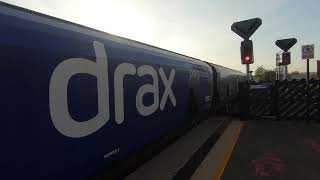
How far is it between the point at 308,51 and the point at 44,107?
51.3 feet

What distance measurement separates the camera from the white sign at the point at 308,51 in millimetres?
17812

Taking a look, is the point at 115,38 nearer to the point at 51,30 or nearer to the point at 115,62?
the point at 115,62

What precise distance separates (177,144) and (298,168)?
3.79 metres

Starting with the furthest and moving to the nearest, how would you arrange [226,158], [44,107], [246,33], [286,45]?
[286,45]
[246,33]
[226,158]
[44,107]

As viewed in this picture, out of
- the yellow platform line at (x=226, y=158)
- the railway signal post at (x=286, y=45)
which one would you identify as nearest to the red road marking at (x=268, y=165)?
the yellow platform line at (x=226, y=158)

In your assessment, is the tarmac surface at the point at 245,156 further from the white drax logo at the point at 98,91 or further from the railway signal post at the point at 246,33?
the railway signal post at the point at 246,33

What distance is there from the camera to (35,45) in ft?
15.1

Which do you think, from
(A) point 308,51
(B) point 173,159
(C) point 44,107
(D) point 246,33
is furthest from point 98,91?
(A) point 308,51

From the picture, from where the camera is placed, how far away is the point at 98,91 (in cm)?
600

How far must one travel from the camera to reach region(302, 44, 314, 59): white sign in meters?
17.8

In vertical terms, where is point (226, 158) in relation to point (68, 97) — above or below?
below

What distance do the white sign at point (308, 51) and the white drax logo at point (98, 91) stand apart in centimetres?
1136

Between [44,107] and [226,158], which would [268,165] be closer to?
[226,158]

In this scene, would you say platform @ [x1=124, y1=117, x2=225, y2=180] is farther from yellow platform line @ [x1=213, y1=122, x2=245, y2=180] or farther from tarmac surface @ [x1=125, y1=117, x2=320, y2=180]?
yellow platform line @ [x1=213, y1=122, x2=245, y2=180]
